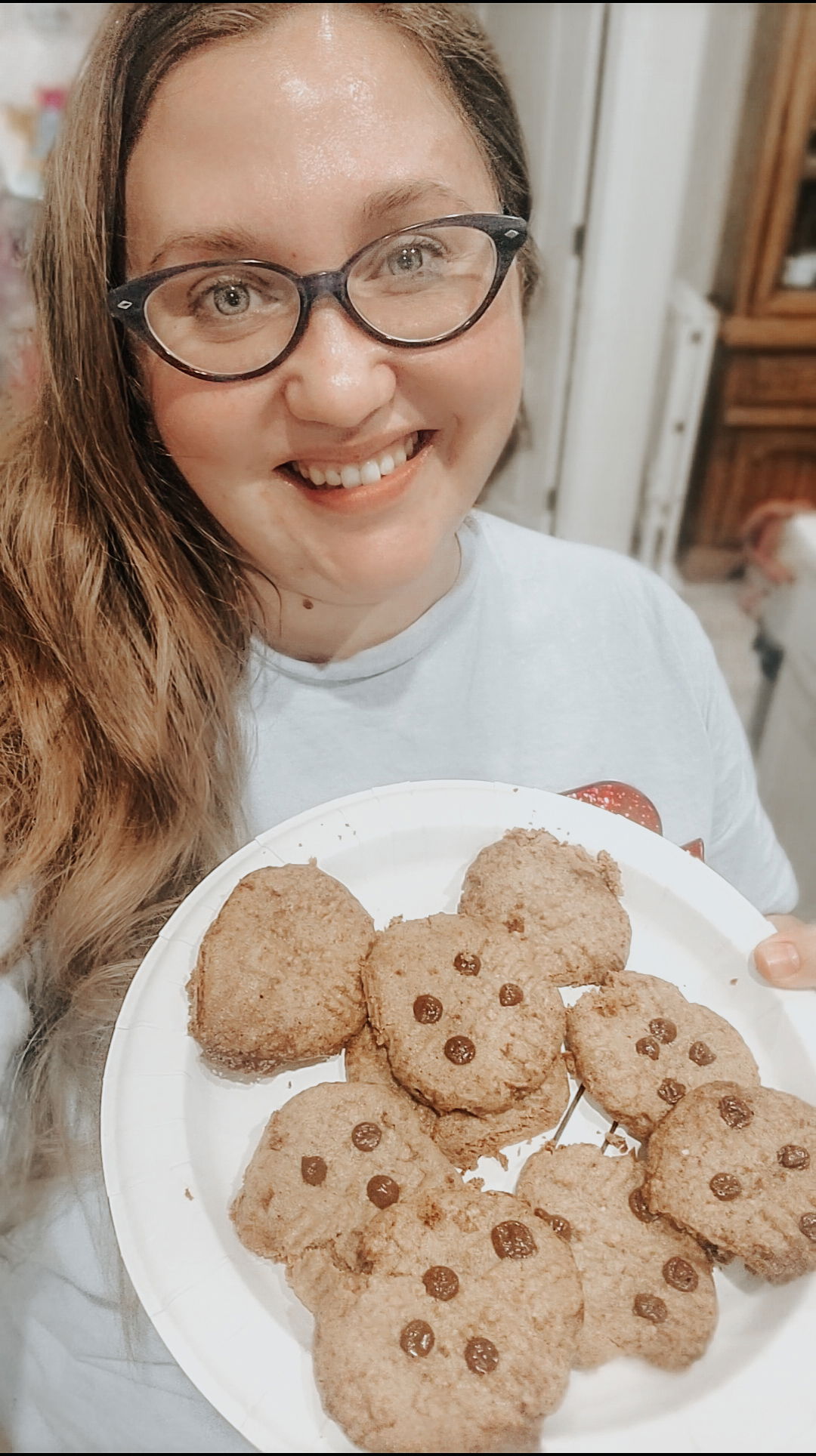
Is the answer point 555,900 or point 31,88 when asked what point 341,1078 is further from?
point 31,88

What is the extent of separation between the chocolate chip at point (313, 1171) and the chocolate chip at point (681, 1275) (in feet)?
0.86

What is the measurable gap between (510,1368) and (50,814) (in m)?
0.50

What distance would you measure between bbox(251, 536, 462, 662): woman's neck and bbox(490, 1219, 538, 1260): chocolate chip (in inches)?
19.5

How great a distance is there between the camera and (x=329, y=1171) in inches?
28.0

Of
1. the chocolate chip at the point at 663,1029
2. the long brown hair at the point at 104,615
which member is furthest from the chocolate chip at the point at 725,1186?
the long brown hair at the point at 104,615

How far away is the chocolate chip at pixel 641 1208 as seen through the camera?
28.0 inches

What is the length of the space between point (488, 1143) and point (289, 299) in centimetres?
66

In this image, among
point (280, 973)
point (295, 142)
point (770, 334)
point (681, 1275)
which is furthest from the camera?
point (770, 334)

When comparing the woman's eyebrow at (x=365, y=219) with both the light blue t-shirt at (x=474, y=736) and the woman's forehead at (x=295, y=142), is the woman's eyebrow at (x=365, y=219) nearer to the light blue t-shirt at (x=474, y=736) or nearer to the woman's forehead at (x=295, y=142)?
the woman's forehead at (x=295, y=142)

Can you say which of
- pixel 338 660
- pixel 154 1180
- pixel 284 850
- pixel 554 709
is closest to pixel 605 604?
pixel 554 709

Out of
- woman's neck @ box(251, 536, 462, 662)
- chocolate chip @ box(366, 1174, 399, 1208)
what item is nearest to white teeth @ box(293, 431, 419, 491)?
woman's neck @ box(251, 536, 462, 662)

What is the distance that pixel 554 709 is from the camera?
89 centimetres

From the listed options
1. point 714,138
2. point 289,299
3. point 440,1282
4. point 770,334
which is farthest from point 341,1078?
point 770,334

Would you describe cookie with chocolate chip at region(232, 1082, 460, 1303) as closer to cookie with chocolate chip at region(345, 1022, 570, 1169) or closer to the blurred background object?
cookie with chocolate chip at region(345, 1022, 570, 1169)
